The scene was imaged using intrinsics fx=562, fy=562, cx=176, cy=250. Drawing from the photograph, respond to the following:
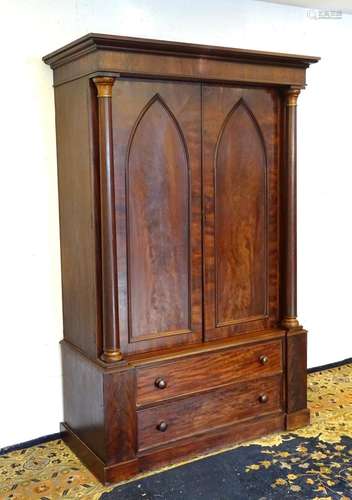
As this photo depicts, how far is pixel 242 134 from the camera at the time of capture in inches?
115

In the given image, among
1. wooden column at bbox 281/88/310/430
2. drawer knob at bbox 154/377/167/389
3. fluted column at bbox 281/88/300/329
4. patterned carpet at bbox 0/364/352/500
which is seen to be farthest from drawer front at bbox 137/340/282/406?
patterned carpet at bbox 0/364/352/500

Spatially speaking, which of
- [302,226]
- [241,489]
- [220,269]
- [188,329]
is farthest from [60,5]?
[241,489]

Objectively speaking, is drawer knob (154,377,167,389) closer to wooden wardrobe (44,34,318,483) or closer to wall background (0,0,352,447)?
wooden wardrobe (44,34,318,483)

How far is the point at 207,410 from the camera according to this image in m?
2.89

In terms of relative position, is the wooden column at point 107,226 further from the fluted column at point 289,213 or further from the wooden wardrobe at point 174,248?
the fluted column at point 289,213

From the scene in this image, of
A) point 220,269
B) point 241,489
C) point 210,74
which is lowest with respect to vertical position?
point 241,489

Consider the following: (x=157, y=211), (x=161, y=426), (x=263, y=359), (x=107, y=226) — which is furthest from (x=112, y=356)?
(x=263, y=359)

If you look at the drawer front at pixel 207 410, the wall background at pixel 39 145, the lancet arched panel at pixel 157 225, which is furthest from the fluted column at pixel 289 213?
the wall background at pixel 39 145

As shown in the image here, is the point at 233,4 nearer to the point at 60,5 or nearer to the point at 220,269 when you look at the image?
the point at 60,5

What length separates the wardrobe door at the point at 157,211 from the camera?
2613 millimetres

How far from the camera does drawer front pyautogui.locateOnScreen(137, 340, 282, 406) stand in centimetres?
271

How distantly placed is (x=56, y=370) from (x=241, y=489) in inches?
45.8

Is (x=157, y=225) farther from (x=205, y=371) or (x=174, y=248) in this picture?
(x=205, y=371)

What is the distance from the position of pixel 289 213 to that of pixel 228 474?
1371 mm
